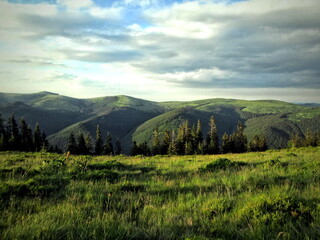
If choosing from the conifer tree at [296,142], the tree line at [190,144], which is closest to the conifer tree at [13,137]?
the tree line at [190,144]

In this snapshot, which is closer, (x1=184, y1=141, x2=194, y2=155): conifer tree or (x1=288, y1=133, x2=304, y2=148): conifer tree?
(x1=184, y1=141, x2=194, y2=155): conifer tree

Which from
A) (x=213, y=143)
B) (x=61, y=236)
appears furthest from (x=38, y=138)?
(x=61, y=236)

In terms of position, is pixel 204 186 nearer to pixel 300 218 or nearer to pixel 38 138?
pixel 300 218

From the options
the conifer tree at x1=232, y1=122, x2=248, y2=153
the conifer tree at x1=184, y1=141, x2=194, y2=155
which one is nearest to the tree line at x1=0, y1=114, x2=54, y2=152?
the conifer tree at x1=184, y1=141, x2=194, y2=155

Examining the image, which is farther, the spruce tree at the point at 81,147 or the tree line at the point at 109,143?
the spruce tree at the point at 81,147

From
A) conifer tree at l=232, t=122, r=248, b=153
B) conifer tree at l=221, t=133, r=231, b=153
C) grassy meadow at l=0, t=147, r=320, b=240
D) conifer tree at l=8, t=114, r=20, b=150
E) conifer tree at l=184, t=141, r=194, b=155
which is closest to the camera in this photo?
grassy meadow at l=0, t=147, r=320, b=240

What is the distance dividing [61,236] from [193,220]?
238 centimetres

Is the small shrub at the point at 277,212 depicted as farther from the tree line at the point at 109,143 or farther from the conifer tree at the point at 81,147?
the conifer tree at the point at 81,147

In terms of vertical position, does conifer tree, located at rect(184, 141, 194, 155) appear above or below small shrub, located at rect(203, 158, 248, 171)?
below

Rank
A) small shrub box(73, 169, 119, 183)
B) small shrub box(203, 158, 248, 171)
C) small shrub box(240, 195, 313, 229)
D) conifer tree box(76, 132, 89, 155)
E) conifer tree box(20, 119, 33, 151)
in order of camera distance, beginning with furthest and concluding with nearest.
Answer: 1. conifer tree box(76, 132, 89, 155)
2. conifer tree box(20, 119, 33, 151)
3. small shrub box(203, 158, 248, 171)
4. small shrub box(73, 169, 119, 183)
5. small shrub box(240, 195, 313, 229)

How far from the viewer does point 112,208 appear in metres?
4.61

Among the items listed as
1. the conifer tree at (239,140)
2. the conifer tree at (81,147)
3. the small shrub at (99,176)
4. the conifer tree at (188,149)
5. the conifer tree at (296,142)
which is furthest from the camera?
the conifer tree at (296,142)

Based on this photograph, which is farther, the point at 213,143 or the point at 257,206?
the point at 213,143

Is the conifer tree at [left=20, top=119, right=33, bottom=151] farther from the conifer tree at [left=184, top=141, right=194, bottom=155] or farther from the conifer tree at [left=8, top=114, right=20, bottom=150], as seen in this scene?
the conifer tree at [left=184, top=141, right=194, bottom=155]
